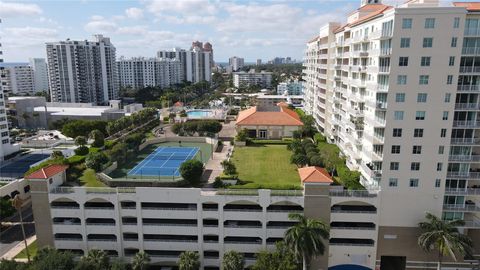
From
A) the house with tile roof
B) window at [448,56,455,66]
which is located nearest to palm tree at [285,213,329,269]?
window at [448,56,455,66]

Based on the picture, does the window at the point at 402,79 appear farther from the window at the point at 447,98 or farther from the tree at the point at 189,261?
the tree at the point at 189,261

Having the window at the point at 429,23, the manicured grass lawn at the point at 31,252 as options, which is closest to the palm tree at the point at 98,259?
the manicured grass lawn at the point at 31,252

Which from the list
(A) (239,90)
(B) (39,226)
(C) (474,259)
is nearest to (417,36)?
(C) (474,259)

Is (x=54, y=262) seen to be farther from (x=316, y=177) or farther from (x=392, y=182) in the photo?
(x=392, y=182)

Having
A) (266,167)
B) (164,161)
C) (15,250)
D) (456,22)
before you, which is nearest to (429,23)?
(456,22)

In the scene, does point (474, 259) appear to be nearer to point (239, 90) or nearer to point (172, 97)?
point (172, 97)

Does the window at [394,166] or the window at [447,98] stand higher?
the window at [447,98]
